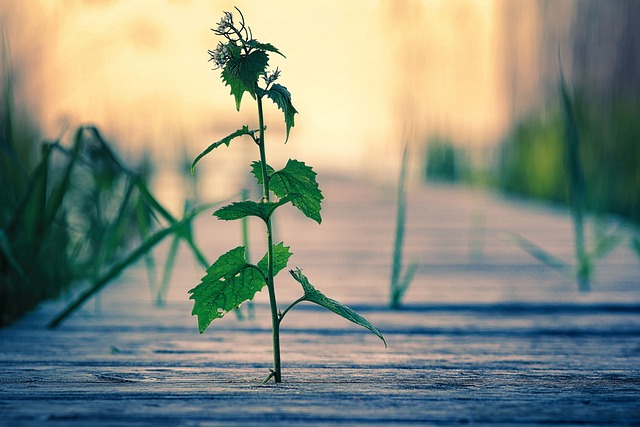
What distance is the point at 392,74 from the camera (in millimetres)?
3557

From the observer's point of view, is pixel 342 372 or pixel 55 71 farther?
pixel 55 71

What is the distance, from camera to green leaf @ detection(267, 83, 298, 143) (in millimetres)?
667

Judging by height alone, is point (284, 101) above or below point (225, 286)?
above

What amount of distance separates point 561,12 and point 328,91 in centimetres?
249

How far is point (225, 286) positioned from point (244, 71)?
0.69 feet

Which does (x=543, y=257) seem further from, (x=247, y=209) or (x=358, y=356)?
(x=247, y=209)

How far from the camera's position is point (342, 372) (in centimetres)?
84

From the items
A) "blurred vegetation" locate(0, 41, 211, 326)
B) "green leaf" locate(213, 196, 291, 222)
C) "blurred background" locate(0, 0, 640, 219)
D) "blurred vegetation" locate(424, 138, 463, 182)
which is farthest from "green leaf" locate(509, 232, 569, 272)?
"blurred vegetation" locate(424, 138, 463, 182)

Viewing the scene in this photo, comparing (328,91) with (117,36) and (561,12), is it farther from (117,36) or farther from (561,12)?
(117,36)

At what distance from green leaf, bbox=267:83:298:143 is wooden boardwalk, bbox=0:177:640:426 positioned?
0.85ft

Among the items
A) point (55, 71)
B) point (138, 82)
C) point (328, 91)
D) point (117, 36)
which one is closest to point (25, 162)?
point (55, 71)

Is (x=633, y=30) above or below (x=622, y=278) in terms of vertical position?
above

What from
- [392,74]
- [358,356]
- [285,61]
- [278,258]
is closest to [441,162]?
[392,74]

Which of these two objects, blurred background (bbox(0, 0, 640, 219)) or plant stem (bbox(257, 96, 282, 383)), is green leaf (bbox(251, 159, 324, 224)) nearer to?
plant stem (bbox(257, 96, 282, 383))
